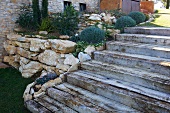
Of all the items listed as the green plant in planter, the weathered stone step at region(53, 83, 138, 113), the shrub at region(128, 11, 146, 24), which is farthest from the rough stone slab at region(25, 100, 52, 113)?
the shrub at region(128, 11, 146, 24)

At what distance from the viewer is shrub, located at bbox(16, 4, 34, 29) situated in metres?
5.52

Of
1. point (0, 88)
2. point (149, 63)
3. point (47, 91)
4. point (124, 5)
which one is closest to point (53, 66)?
point (47, 91)

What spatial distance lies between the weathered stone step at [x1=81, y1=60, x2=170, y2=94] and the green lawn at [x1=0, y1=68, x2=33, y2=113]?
4.60 feet

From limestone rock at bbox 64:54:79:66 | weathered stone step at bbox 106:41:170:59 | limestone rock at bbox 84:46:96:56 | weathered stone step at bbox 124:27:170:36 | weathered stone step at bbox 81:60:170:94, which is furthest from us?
weathered stone step at bbox 124:27:170:36

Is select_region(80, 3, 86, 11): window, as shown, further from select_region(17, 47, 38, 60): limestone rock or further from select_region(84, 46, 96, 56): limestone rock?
select_region(84, 46, 96, 56): limestone rock

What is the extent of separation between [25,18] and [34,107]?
11.5ft

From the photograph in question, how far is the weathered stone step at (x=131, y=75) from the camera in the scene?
2.45 m

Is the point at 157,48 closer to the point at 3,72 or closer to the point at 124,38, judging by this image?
the point at 124,38

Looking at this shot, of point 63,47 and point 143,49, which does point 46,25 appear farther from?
point 143,49

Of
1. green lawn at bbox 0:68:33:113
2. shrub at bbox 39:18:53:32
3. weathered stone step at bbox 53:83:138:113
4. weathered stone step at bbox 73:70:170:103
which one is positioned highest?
shrub at bbox 39:18:53:32

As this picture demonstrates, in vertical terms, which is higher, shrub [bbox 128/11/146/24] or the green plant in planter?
shrub [bbox 128/11/146/24]

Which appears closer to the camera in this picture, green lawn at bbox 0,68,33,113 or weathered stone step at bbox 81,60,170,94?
weathered stone step at bbox 81,60,170,94

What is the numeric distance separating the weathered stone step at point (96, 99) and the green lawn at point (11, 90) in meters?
0.82

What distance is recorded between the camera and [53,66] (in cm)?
405
